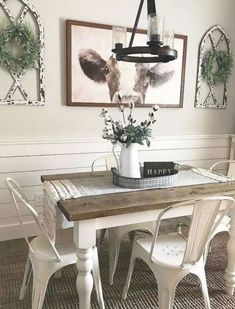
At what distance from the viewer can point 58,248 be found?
1.74m

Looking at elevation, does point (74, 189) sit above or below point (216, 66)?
below

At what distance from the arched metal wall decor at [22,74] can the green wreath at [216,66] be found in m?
1.77

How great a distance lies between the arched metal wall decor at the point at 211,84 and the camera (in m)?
3.26

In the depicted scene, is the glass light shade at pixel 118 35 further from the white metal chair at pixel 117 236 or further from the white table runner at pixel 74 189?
the white metal chair at pixel 117 236

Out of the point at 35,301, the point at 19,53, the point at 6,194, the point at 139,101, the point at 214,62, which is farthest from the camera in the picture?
the point at 214,62

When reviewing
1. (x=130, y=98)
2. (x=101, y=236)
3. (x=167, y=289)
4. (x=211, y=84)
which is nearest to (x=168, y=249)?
(x=167, y=289)

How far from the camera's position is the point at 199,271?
1.69m

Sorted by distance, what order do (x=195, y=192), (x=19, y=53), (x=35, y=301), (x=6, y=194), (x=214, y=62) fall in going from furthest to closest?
1. (x=214, y=62)
2. (x=6, y=194)
3. (x=19, y=53)
4. (x=195, y=192)
5. (x=35, y=301)

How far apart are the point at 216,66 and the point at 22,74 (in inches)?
83.1

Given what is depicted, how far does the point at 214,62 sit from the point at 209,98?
0.40 m

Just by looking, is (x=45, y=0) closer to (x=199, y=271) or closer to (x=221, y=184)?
(x=221, y=184)

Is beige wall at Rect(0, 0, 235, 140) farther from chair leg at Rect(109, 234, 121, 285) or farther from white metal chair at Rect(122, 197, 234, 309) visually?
white metal chair at Rect(122, 197, 234, 309)

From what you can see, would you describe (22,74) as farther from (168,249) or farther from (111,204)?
(168,249)

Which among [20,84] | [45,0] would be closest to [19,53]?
[20,84]
